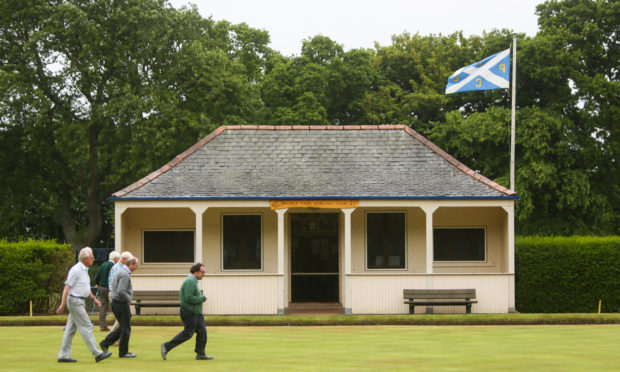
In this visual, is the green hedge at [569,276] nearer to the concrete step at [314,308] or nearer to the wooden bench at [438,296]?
the wooden bench at [438,296]

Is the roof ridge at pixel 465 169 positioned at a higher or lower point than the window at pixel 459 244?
higher

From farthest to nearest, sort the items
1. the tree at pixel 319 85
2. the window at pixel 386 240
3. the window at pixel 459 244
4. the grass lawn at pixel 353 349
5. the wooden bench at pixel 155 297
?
1. the tree at pixel 319 85
2. the window at pixel 459 244
3. the window at pixel 386 240
4. the wooden bench at pixel 155 297
5. the grass lawn at pixel 353 349

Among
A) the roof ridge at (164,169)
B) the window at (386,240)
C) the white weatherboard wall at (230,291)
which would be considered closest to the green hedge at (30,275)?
the white weatherboard wall at (230,291)

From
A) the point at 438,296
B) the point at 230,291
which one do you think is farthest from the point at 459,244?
the point at 230,291

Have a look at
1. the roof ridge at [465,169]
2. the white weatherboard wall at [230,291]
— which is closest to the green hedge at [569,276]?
the roof ridge at [465,169]

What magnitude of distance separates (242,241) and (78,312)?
1061 centimetres

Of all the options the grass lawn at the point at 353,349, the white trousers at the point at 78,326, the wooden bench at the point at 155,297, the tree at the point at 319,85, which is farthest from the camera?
the tree at the point at 319,85

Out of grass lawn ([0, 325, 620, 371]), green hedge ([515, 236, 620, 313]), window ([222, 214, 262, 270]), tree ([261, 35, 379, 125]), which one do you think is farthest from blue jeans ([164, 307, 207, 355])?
tree ([261, 35, 379, 125])

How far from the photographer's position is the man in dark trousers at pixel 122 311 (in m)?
11.8

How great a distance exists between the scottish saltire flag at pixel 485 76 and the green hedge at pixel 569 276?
522 centimetres

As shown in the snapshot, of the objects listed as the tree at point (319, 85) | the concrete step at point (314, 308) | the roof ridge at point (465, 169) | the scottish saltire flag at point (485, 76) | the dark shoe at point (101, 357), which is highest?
the tree at point (319, 85)

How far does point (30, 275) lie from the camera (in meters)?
20.3

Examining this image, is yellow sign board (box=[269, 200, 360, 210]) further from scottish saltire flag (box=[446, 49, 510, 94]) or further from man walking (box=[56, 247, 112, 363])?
man walking (box=[56, 247, 112, 363])

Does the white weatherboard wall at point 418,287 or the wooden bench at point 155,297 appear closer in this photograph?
the wooden bench at point 155,297
